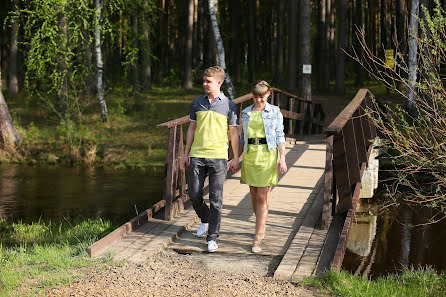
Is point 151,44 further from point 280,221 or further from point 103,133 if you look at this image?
point 280,221

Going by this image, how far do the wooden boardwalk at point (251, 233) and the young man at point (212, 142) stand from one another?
1.47 ft

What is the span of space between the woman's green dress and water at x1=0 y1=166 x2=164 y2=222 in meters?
4.36

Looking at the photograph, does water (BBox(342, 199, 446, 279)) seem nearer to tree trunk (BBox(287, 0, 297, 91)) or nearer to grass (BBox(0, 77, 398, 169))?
grass (BBox(0, 77, 398, 169))

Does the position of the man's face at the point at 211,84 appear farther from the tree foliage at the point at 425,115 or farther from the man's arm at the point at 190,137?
the tree foliage at the point at 425,115

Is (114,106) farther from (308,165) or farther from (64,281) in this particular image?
(64,281)

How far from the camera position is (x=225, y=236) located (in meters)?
6.87

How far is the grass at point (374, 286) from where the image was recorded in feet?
17.0

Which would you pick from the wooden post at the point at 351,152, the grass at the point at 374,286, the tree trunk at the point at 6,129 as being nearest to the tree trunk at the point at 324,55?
the tree trunk at the point at 6,129

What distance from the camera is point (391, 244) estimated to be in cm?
896

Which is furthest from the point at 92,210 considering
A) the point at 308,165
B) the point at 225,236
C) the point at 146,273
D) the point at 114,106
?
the point at 114,106

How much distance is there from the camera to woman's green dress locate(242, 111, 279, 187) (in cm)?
616

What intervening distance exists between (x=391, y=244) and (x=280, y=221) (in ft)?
7.50

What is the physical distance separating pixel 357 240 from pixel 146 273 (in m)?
4.25

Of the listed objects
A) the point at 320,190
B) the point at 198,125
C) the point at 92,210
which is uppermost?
the point at 198,125
